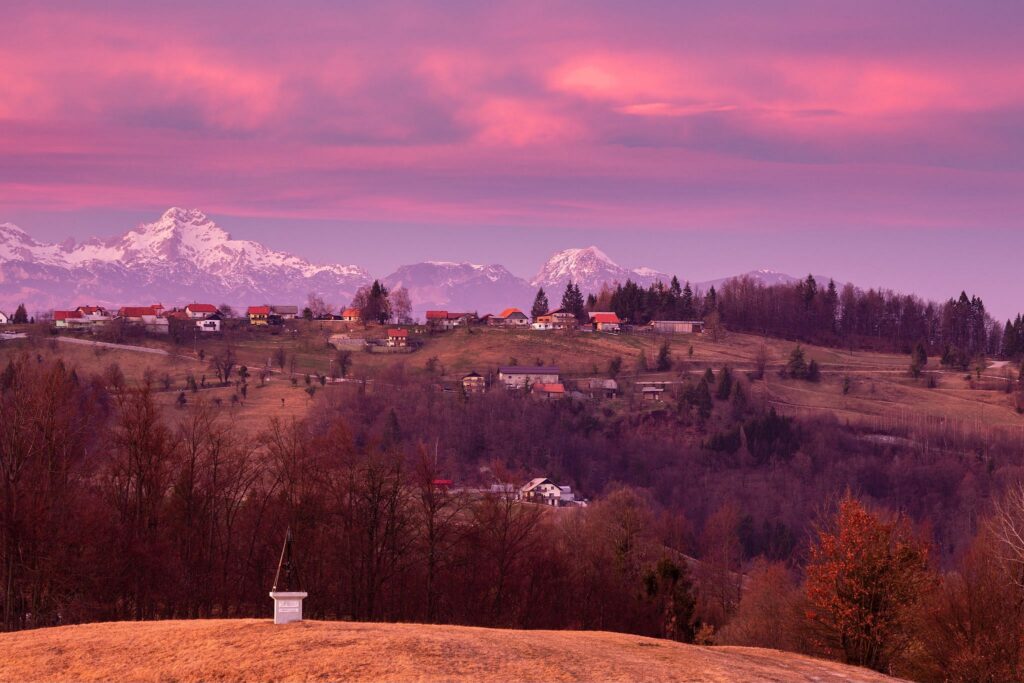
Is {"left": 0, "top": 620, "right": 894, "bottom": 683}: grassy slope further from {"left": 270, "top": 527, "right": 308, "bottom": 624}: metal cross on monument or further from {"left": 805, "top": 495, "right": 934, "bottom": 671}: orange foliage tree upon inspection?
{"left": 805, "top": 495, "right": 934, "bottom": 671}: orange foliage tree

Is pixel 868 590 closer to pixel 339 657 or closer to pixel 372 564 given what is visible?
pixel 339 657

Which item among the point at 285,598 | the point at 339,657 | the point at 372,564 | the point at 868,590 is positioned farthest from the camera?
the point at 372,564

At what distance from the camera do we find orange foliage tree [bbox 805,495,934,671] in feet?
185

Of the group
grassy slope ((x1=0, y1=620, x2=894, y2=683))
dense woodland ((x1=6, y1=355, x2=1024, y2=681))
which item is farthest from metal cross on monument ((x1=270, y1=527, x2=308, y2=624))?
dense woodland ((x1=6, y1=355, x2=1024, y2=681))

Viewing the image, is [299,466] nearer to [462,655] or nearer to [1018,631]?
[462,655]

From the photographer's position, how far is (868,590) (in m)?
56.8

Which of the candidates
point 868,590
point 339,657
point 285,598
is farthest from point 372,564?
point 339,657

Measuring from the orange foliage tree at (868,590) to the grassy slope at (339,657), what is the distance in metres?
13.0

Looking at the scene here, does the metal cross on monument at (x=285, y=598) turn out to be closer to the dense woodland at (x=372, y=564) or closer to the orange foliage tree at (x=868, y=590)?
the dense woodland at (x=372, y=564)

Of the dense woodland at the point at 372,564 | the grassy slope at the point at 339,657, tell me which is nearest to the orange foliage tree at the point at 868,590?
the dense woodland at the point at 372,564

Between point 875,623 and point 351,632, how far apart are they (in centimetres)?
3078

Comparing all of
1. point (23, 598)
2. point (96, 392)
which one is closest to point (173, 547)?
point (23, 598)

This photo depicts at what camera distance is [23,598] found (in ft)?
204

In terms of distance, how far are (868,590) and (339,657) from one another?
Result: 106ft
